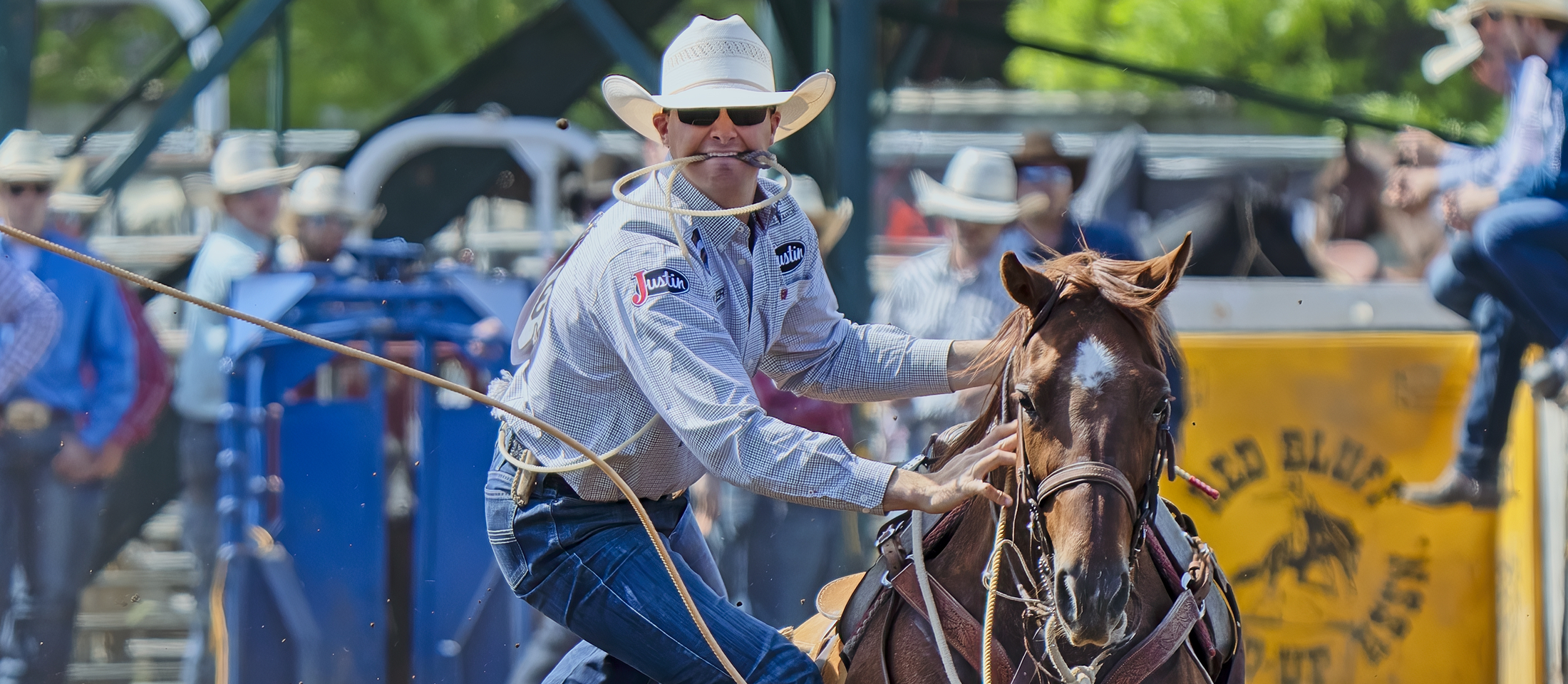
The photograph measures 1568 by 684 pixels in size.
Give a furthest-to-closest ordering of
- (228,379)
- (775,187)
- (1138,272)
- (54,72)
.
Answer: (54,72)
(228,379)
(775,187)
(1138,272)

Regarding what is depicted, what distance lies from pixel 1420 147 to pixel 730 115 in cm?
518

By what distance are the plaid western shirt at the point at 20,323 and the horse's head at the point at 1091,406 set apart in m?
4.46

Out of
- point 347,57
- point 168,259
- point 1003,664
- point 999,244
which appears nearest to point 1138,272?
point 1003,664

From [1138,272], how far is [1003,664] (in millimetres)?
738

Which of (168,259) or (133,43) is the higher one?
(133,43)

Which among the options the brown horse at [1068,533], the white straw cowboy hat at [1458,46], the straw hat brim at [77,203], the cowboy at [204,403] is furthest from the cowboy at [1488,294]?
the straw hat brim at [77,203]

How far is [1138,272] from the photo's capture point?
2842 mm

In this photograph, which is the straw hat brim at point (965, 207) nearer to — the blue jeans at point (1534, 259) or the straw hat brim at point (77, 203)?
the blue jeans at point (1534, 259)

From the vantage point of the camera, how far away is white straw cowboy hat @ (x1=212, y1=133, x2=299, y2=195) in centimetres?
675

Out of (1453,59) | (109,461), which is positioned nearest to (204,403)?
(109,461)

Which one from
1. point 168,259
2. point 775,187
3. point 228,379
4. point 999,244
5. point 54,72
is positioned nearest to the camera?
point 775,187

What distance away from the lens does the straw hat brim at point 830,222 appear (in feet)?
21.9

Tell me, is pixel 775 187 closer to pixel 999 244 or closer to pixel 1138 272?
pixel 1138 272

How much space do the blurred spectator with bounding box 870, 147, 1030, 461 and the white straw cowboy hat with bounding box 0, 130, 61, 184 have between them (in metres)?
3.36
